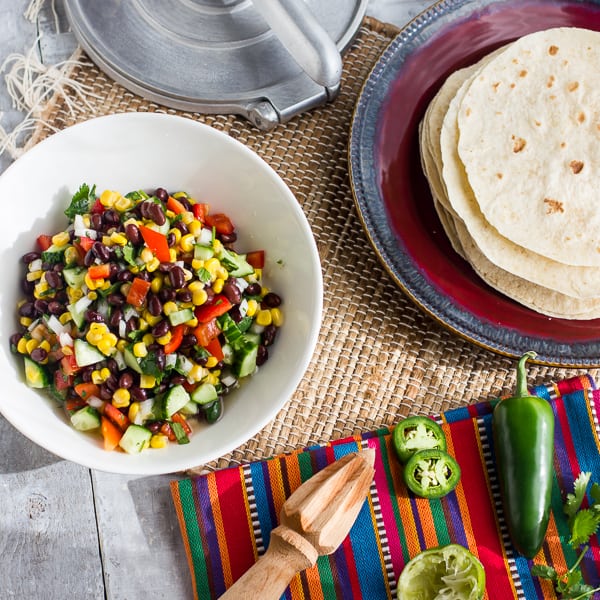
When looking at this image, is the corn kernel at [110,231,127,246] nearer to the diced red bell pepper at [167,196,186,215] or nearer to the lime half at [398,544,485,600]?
the diced red bell pepper at [167,196,186,215]

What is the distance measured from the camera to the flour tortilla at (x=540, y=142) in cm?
276

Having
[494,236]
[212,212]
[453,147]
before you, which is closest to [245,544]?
[212,212]

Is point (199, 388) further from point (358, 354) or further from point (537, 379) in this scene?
point (537, 379)

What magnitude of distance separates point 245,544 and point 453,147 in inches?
69.7

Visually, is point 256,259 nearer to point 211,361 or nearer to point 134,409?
point 211,361

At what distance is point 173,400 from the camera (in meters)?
2.46

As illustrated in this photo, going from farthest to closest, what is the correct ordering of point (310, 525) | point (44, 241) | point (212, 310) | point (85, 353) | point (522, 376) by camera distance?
point (522, 376), point (310, 525), point (44, 241), point (212, 310), point (85, 353)

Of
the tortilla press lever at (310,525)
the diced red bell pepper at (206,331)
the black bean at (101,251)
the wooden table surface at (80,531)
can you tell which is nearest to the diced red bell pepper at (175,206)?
the black bean at (101,251)

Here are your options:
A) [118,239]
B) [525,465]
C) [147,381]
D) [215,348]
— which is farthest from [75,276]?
[525,465]

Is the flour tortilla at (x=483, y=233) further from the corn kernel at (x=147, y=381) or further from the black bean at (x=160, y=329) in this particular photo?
the corn kernel at (x=147, y=381)

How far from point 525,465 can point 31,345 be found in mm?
1903

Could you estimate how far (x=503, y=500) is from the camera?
9.63 ft

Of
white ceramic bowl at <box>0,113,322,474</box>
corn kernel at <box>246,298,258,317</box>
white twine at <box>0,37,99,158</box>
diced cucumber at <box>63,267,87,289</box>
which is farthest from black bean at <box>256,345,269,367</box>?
white twine at <box>0,37,99,158</box>

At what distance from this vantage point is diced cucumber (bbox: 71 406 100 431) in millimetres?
2471
